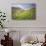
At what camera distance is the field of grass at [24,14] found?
4.96m

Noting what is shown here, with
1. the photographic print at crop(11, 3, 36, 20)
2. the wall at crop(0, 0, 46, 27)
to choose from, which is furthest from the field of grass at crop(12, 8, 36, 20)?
the wall at crop(0, 0, 46, 27)

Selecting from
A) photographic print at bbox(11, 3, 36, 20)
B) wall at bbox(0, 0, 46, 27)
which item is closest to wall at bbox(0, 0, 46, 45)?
wall at bbox(0, 0, 46, 27)

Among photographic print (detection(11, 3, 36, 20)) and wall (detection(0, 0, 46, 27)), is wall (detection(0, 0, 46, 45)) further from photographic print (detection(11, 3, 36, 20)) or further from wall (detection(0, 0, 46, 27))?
photographic print (detection(11, 3, 36, 20))

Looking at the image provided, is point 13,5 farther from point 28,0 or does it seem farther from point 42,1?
point 42,1

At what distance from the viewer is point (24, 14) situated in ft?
16.4

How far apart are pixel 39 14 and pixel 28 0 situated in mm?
584

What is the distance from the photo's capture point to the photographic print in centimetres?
495

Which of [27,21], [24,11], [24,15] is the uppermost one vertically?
[24,11]

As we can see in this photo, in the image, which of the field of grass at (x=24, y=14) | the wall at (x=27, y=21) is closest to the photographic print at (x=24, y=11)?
the field of grass at (x=24, y=14)

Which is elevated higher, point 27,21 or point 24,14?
point 24,14

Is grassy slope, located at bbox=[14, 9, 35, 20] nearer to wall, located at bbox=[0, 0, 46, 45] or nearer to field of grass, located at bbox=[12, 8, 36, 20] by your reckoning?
field of grass, located at bbox=[12, 8, 36, 20]

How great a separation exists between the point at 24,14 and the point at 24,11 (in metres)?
0.10

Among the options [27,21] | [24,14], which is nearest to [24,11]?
[24,14]

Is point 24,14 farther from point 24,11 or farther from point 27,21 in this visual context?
point 27,21
